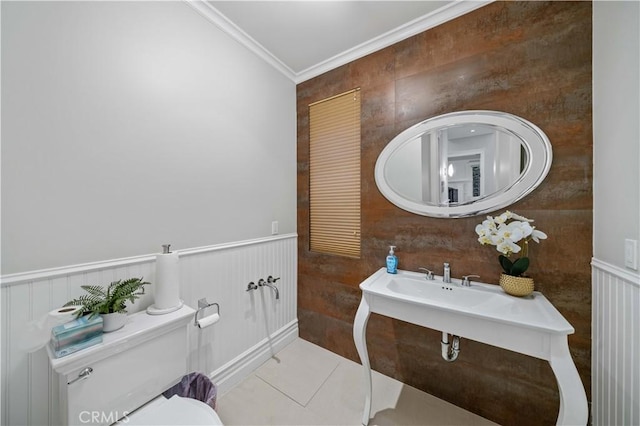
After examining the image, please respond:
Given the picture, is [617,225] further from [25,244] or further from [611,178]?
[25,244]

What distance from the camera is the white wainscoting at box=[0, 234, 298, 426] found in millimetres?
873

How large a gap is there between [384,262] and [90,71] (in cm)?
201

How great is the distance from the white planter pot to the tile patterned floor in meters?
0.90

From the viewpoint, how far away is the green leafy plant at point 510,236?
46.2 inches

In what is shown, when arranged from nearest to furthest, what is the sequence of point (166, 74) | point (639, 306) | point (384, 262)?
1. point (639, 306)
2. point (166, 74)
3. point (384, 262)

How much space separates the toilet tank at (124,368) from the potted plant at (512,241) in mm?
1677

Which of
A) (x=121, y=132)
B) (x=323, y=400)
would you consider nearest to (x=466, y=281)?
(x=323, y=400)

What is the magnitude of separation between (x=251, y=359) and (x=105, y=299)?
1.16 meters

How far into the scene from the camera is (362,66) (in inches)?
72.4

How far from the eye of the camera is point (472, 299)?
133 cm

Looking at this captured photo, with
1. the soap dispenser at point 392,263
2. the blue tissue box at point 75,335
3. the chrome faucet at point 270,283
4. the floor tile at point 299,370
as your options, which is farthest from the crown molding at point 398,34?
the floor tile at point 299,370

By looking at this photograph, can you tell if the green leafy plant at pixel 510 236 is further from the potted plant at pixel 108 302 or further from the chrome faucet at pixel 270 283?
the potted plant at pixel 108 302

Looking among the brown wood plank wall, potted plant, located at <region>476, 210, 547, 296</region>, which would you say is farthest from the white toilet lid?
potted plant, located at <region>476, 210, 547, 296</region>

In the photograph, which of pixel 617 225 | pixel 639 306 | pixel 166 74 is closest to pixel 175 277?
pixel 166 74
